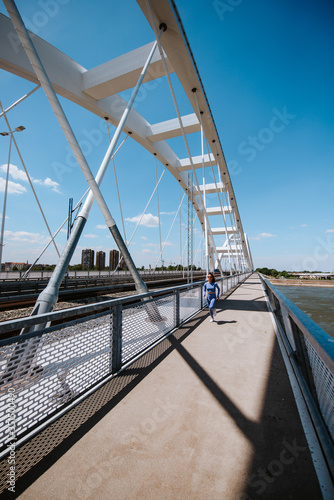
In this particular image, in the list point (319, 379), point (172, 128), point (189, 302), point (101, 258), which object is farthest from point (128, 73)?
point (101, 258)

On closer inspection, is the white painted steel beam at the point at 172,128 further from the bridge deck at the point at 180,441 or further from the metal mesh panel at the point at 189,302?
the bridge deck at the point at 180,441

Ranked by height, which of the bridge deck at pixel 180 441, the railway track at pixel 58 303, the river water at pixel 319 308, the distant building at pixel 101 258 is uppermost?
the distant building at pixel 101 258

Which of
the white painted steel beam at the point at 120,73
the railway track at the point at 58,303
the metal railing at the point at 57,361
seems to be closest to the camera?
the metal railing at the point at 57,361

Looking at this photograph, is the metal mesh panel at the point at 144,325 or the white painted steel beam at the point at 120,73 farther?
the white painted steel beam at the point at 120,73

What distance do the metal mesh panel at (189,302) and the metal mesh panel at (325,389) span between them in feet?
13.4

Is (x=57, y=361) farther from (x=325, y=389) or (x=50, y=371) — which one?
(x=325, y=389)

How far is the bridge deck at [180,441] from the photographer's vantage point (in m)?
1.46

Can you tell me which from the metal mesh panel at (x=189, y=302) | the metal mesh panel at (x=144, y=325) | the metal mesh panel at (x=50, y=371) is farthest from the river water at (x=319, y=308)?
the metal mesh panel at (x=50, y=371)

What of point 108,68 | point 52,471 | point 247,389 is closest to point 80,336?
point 52,471

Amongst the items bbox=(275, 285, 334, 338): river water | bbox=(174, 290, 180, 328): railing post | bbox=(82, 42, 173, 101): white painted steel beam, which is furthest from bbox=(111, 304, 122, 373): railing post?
bbox=(275, 285, 334, 338): river water

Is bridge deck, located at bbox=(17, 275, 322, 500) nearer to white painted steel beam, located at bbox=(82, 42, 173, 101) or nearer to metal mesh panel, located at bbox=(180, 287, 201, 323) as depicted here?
metal mesh panel, located at bbox=(180, 287, 201, 323)

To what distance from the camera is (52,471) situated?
157cm

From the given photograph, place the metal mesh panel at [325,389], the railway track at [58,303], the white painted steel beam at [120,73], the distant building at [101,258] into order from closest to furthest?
the metal mesh panel at [325,389] < the railway track at [58,303] < the white painted steel beam at [120,73] < the distant building at [101,258]

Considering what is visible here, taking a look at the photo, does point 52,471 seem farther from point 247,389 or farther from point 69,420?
point 247,389
